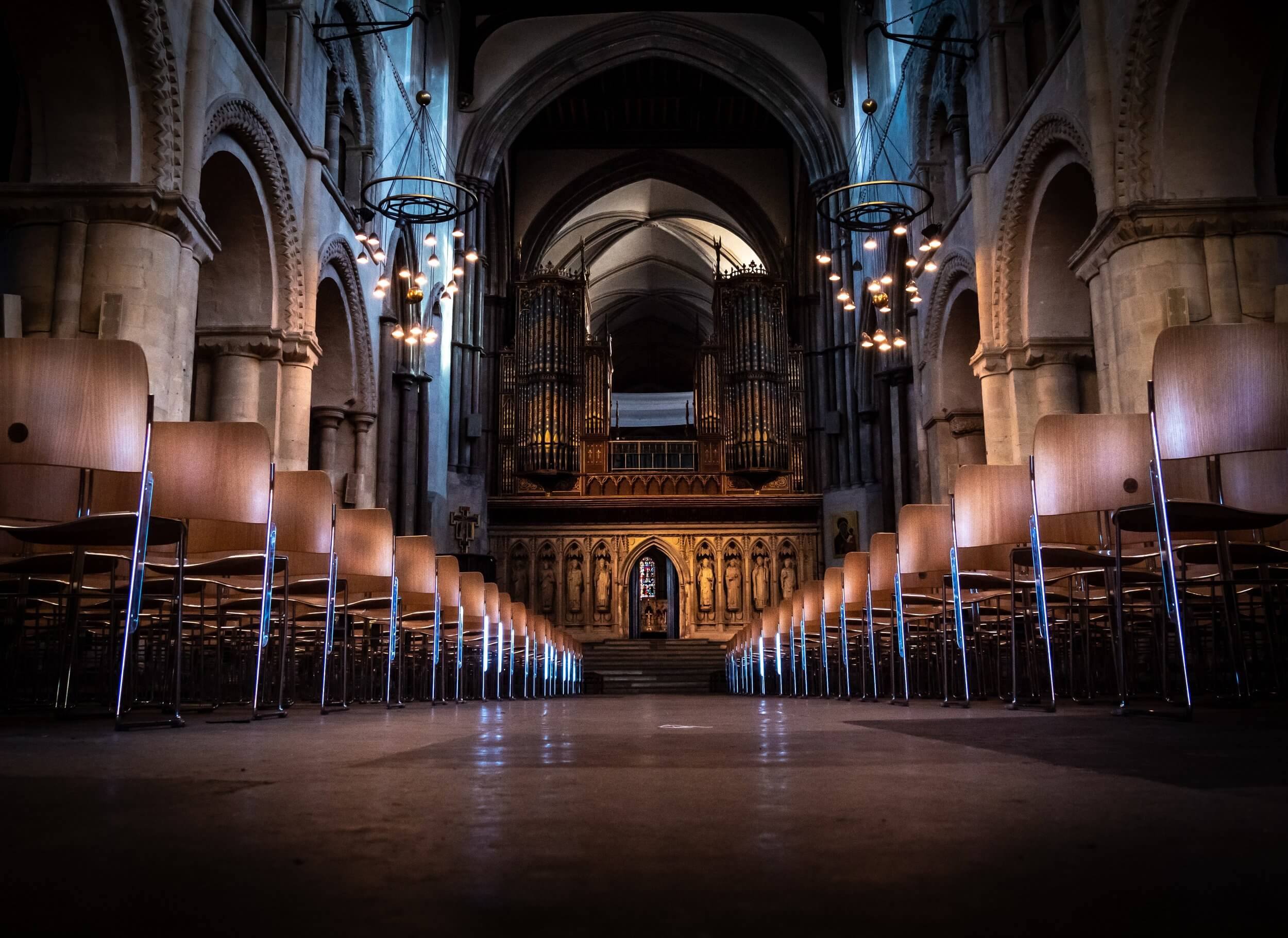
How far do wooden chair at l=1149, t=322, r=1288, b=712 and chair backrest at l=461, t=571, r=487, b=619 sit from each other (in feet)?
17.5

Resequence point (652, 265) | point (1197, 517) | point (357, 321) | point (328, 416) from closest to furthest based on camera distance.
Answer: point (1197, 517) < point (357, 321) < point (328, 416) < point (652, 265)

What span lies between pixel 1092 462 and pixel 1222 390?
684 mm

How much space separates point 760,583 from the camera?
2259 cm

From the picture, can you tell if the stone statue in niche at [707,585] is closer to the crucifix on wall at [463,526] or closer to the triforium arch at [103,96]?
the crucifix on wall at [463,526]

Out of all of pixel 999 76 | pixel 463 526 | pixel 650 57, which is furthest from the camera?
pixel 650 57

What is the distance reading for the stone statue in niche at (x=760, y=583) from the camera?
22.5 m

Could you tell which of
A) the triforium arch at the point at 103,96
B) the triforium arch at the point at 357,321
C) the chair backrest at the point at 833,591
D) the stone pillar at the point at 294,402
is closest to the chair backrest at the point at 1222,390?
the chair backrest at the point at 833,591

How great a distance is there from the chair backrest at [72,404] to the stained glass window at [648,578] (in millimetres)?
25469

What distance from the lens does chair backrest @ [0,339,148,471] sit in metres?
3.44

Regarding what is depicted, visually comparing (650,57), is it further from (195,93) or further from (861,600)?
(861,600)

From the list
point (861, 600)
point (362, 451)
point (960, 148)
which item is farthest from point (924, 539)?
point (362, 451)

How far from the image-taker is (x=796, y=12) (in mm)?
22578

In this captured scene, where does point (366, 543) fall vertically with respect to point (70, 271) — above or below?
below

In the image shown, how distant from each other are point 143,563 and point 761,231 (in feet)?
81.0
